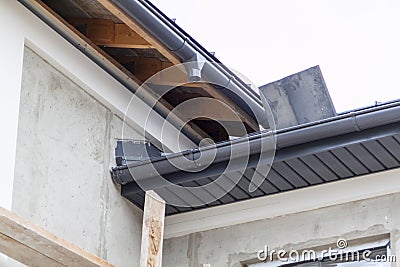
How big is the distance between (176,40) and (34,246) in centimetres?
203

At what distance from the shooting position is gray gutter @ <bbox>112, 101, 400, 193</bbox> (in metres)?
7.39

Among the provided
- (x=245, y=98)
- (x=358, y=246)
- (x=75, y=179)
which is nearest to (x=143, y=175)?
(x=75, y=179)

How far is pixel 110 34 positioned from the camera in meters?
8.71

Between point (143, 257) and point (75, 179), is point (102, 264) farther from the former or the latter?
point (75, 179)

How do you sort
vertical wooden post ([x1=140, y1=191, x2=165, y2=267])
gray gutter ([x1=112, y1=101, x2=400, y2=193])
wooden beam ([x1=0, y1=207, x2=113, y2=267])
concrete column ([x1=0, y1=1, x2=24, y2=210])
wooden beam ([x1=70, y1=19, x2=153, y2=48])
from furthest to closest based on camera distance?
wooden beam ([x1=70, y1=19, x2=153, y2=48]) → concrete column ([x1=0, y1=1, x2=24, y2=210]) → gray gutter ([x1=112, y1=101, x2=400, y2=193]) → vertical wooden post ([x1=140, y1=191, x2=165, y2=267]) → wooden beam ([x1=0, y1=207, x2=113, y2=267])

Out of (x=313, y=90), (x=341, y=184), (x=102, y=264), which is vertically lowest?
(x=102, y=264)

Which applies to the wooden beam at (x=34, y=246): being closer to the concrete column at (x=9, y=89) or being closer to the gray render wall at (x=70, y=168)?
the concrete column at (x=9, y=89)

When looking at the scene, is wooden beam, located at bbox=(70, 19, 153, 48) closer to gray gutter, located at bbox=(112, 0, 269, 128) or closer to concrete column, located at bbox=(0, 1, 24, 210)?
gray gutter, located at bbox=(112, 0, 269, 128)

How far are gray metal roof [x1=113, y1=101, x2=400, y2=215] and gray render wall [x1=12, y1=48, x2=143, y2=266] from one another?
0.40m

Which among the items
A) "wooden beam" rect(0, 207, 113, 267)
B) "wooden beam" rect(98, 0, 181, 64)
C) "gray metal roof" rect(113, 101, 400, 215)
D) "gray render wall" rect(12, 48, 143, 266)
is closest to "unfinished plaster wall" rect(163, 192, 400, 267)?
"gray metal roof" rect(113, 101, 400, 215)

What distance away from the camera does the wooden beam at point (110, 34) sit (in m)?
8.60

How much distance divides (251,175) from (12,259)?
6.02 feet

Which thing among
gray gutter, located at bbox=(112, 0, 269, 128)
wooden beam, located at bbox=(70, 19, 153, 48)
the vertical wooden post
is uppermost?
wooden beam, located at bbox=(70, 19, 153, 48)

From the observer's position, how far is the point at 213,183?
8297 mm
